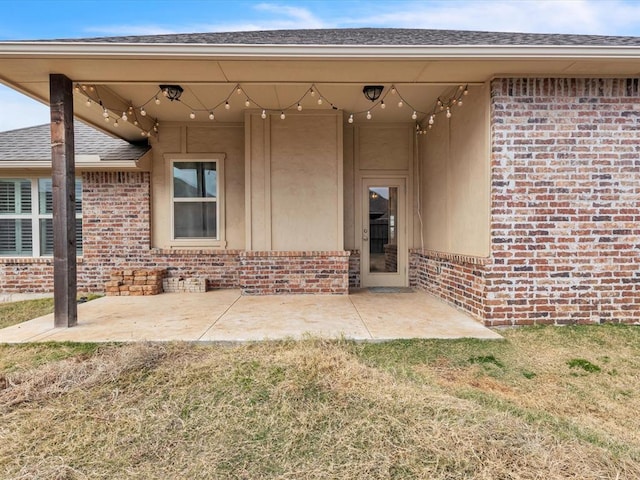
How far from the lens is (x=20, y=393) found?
8.11 feet

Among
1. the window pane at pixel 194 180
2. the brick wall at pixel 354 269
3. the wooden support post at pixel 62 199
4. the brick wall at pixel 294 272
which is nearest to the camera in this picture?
the wooden support post at pixel 62 199

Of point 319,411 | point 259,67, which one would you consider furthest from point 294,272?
point 319,411

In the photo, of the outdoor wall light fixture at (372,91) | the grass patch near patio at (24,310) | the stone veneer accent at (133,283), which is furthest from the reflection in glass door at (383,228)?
the grass patch near patio at (24,310)

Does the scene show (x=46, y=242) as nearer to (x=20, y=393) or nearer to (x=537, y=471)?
(x=20, y=393)

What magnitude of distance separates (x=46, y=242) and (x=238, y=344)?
574cm

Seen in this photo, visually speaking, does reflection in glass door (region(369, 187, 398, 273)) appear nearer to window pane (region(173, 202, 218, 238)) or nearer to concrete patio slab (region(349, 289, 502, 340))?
concrete patio slab (region(349, 289, 502, 340))

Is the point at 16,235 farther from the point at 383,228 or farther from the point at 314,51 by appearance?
the point at 383,228

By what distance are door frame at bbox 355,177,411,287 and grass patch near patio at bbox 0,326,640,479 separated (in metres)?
3.27

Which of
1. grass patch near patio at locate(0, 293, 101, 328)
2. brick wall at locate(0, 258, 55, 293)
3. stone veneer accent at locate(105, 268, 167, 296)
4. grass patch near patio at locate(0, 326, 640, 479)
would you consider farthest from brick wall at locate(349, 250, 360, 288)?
brick wall at locate(0, 258, 55, 293)

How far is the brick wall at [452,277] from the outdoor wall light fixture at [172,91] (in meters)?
4.50

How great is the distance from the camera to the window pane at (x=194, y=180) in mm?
6805

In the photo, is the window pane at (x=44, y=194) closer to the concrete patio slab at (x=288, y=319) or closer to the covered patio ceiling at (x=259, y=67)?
the covered patio ceiling at (x=259, y=67)

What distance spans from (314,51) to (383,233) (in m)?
3.79

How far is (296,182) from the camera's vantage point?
6062 millimetres
